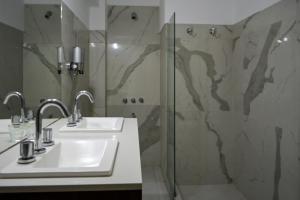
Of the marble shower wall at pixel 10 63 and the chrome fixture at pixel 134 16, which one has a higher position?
the chrome fixture at pixel 134 16

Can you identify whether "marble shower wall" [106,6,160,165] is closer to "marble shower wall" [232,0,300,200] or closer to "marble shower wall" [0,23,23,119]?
"marble shower wall" [232,0,300,200]

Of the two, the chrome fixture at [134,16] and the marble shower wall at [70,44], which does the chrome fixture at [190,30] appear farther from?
the marble shower wall at [70,44]

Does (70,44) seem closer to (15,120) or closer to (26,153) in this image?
(15,120)

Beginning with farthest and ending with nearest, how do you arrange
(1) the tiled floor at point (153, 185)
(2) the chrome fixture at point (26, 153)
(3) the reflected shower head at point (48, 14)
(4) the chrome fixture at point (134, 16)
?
(4) the chrome fixture at point (134, 16)
(1) the tiled floor at point (153, 185)
(3) the reflected shower head at point (48, 14)
(2) the chrome fixture at point (26, 153)

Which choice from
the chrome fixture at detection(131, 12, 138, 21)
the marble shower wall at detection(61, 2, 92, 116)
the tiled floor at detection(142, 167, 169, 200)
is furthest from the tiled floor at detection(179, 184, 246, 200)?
the chrome fixture at detection(131, 12, 138, 21)

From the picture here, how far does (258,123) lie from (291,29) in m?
0.91

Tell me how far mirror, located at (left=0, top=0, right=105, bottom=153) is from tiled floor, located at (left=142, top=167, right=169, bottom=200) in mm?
1280

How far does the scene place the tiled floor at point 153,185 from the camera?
2729mm

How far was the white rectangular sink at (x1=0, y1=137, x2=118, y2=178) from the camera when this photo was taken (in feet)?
2.95

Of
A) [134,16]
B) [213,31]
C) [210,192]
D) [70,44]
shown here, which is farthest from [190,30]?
[210,192]

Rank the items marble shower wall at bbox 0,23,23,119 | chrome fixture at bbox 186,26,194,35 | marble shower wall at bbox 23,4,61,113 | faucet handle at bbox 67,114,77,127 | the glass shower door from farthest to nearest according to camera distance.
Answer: chrome fixture at bbox 186,26,194,35 → the glass shower door → faucet handle at bbox 67,114,77,127 → marble shower wall at bbox 23,4,61,113 → marble shower wall at bbox 0,23,23,119

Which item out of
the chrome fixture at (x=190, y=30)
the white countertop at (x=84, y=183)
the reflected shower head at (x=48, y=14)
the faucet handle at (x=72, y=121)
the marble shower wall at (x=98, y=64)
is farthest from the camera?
the marble shower wall at (x=98, y=64)

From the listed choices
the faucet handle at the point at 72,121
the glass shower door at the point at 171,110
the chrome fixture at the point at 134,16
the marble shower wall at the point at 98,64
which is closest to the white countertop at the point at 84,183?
the faucet handle at the point at 72,121

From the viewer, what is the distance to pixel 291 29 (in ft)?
6.29
